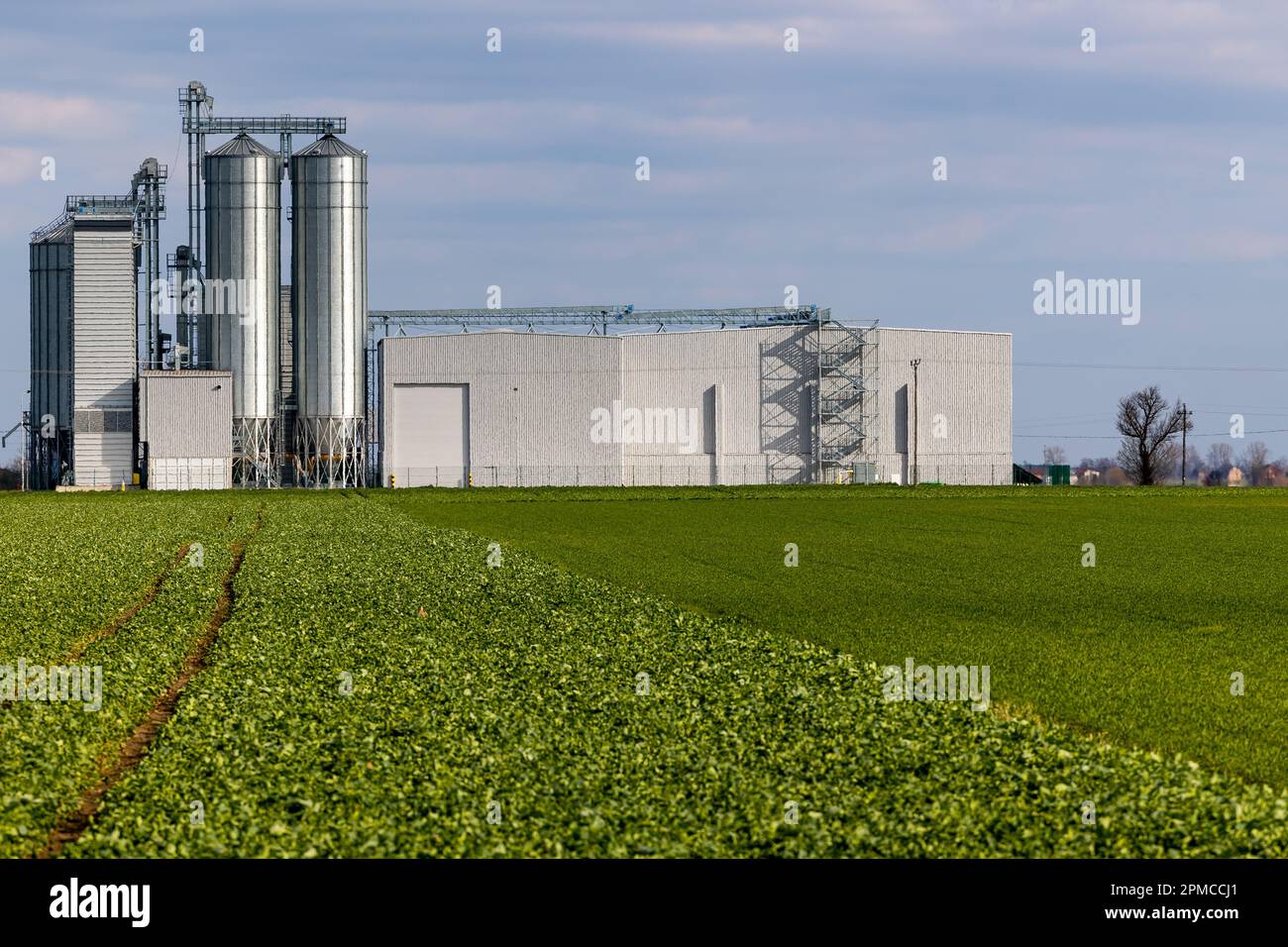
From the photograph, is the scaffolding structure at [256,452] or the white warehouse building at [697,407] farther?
the white warehouse building at [697,407]

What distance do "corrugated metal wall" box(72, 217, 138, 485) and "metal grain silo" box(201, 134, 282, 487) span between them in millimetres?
4915

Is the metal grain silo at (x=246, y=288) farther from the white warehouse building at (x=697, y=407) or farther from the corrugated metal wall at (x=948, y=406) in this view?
the corrugated metal wall at (x=948, y=406)

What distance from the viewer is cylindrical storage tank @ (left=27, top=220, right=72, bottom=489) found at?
90.3 metres

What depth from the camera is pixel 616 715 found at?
13.1 m

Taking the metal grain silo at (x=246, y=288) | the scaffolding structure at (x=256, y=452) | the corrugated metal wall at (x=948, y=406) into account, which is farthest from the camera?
the corrugated metal wall at (x=948, y=406)

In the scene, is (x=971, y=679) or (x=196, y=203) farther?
(x=196, y=203)

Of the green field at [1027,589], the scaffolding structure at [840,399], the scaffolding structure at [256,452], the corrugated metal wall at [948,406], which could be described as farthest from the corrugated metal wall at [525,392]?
the green field at [1027,589]

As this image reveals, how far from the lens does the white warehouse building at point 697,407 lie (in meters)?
90.0

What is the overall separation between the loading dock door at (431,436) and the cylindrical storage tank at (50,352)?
19.9m
